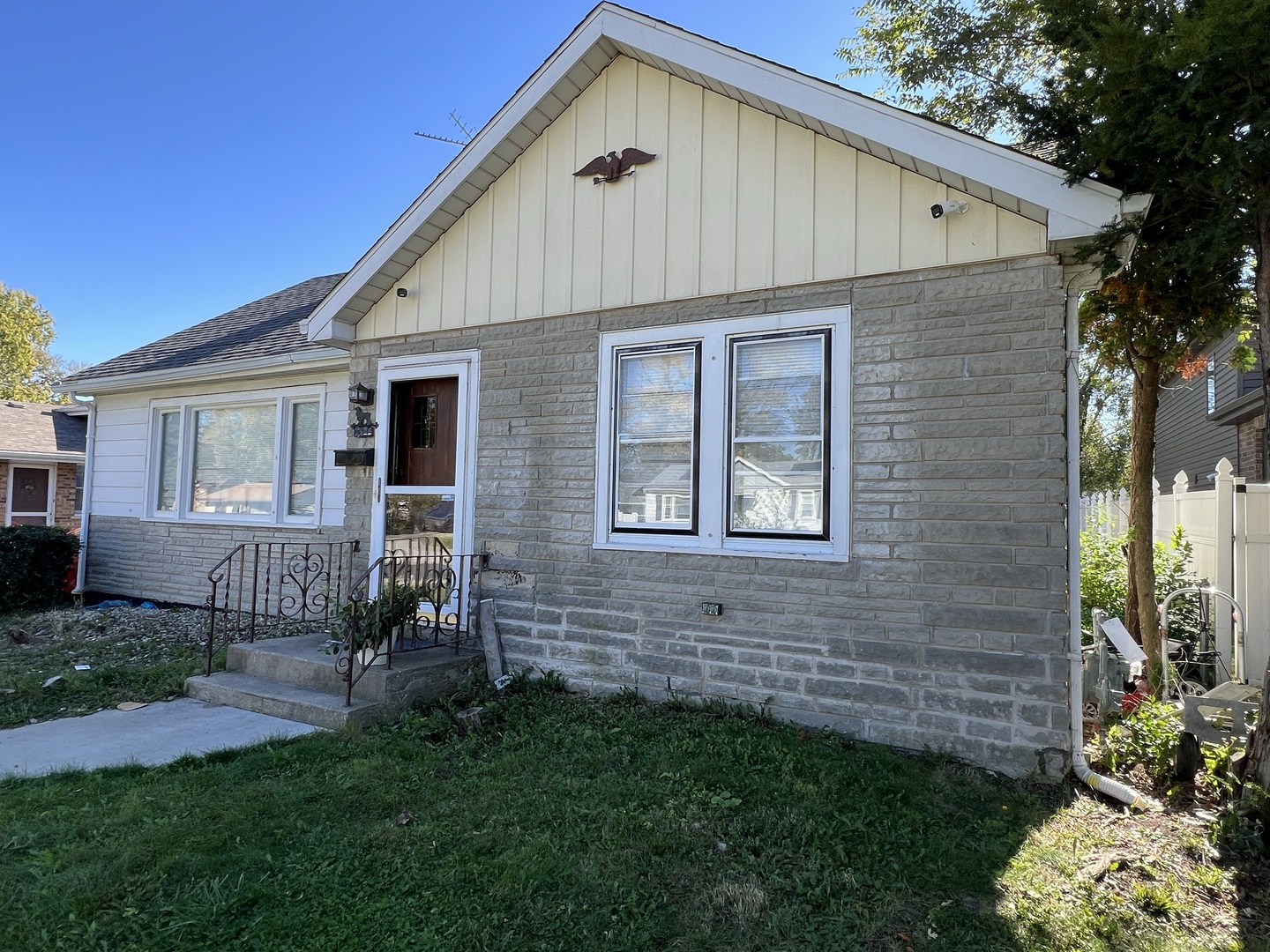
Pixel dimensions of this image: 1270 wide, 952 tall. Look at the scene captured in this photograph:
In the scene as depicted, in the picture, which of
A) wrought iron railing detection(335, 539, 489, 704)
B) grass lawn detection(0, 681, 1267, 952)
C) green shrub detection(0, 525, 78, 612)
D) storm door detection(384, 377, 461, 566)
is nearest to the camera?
grass lawn detection(0, 681, 1267, 952)

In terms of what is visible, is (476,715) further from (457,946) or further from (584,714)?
(457,946)

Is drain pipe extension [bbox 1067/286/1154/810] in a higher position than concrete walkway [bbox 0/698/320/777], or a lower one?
higher

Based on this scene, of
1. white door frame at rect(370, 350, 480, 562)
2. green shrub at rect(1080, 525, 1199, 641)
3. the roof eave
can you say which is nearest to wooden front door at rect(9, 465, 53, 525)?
the roof eave

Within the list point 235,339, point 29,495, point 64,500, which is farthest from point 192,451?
point 29,495

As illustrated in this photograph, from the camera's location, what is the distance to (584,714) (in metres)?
4.99

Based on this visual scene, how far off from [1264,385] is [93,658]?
8.85 m

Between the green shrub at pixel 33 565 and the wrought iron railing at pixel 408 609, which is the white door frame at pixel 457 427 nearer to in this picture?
the wrought iron railing at pixel 408 609

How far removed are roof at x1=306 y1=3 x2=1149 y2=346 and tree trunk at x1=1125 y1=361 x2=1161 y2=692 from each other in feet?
9.72

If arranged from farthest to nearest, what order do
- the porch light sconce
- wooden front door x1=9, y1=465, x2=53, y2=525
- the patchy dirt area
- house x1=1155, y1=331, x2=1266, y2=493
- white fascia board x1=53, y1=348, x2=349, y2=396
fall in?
wooden front door x1=9, y1=465, x2=53, y2=525 → house x1=1155, y1=331, x2=1266, y2=493 → white fascia board x1=53, y1=348, x2=349, y2=396 → the porch light sconce → the patchy dirt area

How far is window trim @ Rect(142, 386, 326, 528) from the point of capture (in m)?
8.16

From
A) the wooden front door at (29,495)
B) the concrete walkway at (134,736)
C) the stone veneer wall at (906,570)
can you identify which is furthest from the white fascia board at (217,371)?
the wooden front door at (29,495)

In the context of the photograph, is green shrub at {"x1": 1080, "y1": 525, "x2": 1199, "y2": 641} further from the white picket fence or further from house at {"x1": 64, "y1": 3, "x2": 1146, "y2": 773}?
house at {"x1": 64, "y1": 3, "x2": 1146, "y2": 773}

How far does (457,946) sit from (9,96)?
21583 millimetres

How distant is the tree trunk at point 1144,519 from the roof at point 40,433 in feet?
63.5
